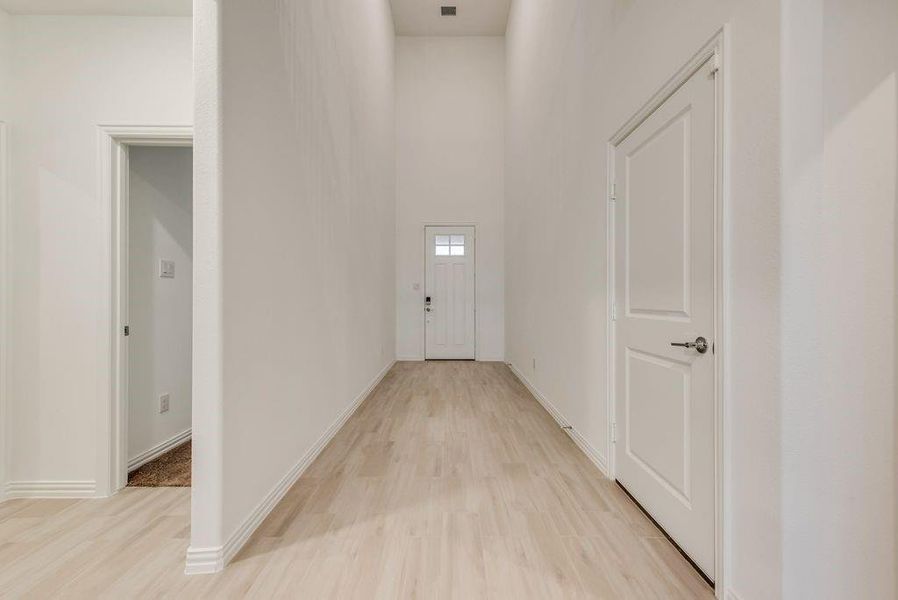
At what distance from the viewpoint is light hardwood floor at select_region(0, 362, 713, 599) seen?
1552 mm

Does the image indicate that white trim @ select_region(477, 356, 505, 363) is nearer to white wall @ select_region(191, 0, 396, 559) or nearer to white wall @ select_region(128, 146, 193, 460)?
white wall @ select_region(191, 0, 396, 559)

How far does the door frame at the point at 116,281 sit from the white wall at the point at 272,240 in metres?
0.77

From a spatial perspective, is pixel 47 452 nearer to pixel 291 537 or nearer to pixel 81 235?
pixel 81 235

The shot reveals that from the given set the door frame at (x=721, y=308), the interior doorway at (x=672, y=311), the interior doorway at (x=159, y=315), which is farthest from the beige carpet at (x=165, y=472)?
the door frame at (x=721, y=308)

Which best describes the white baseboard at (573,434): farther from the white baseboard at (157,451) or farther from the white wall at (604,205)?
the white baseboard at (157,451)

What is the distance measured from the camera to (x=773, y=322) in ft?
4.00

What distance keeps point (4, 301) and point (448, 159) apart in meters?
5.83

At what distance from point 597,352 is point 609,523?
1000 mm

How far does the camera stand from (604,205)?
2516 millimetres

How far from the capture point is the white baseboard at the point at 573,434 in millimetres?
2584

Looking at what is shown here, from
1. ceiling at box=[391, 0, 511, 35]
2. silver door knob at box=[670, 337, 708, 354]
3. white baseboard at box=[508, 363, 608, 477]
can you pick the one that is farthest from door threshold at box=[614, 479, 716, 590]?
ceiling at box=[391, 0, 511, 35]

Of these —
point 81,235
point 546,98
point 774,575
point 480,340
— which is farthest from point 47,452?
point 480,340

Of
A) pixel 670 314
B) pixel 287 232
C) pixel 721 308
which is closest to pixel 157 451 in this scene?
pixel 287 232

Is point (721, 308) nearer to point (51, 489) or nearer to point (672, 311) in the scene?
point (672, 311)
